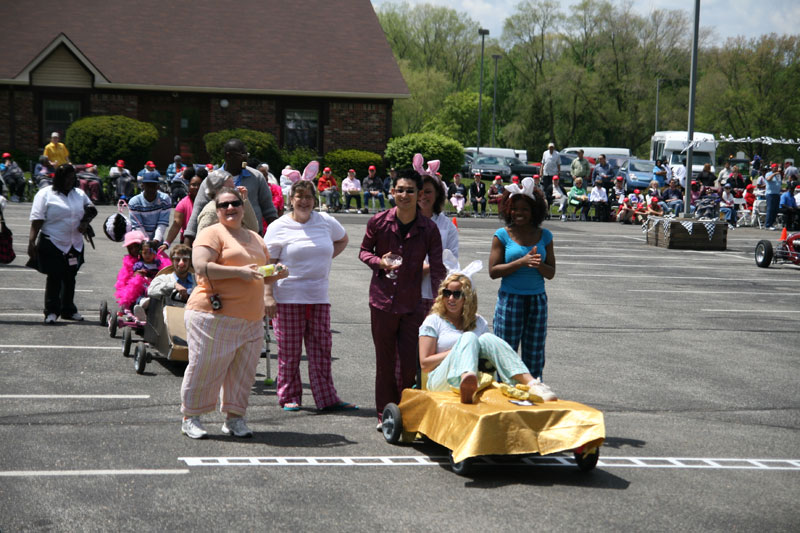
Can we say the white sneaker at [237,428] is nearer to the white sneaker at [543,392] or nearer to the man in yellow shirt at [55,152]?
the white sneaker at [543,392]

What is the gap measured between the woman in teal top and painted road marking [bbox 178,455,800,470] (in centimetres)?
111

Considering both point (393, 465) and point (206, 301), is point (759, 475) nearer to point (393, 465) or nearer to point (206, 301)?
point (393, 465)

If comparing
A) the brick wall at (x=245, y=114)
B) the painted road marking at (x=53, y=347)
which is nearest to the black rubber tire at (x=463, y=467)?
the painted road marking at (x=53, y=347)

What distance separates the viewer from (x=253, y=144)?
38031 millimetres

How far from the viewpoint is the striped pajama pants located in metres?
7.26

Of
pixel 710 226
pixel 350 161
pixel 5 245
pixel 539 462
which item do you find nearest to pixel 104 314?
pixel 5 245

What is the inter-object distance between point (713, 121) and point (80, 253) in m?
66.2

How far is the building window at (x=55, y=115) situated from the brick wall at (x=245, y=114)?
547cm

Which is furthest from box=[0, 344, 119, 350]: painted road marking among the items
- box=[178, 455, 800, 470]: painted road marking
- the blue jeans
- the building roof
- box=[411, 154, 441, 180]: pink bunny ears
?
the building roof

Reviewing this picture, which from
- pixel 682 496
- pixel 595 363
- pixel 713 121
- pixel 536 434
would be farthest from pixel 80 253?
pixel 713 121

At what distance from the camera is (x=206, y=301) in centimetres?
727

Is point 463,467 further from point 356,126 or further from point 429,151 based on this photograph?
point 356,126

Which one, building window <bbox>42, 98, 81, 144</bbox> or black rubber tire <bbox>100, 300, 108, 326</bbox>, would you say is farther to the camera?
building window <bbox>42, 98, 81, 144</bbox>

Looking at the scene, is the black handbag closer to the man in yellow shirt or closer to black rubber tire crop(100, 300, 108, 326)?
black rubber tire crop(100, 300, 108, 326)
